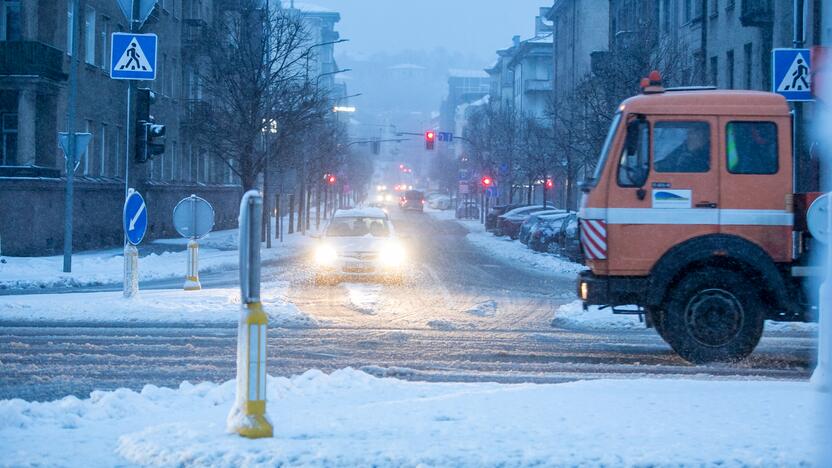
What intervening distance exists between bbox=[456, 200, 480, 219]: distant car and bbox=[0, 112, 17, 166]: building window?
204 ft

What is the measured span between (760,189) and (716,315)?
138cm

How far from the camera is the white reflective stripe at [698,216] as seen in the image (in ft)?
37.3

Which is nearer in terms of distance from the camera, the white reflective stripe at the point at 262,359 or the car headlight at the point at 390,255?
the white reflective stripe at the point at 262,359

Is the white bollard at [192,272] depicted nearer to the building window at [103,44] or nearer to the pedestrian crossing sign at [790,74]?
the pedestrian crossing sign at [790,74]

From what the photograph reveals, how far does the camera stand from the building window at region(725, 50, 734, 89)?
3741cm

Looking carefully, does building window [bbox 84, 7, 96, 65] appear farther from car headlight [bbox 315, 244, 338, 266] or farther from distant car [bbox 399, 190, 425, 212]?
distant car [bbox 399, 190, 425, 212]

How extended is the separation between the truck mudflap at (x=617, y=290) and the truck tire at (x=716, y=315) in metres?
0.33

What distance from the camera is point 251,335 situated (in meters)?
6.61

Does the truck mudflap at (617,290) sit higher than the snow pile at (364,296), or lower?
higher

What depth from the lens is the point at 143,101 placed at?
18875 millimetres

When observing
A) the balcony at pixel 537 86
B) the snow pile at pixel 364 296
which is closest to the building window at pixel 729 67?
the snow pile at pixel 364 296

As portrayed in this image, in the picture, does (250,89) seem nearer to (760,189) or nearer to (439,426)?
(760,189)

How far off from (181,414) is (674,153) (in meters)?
6.02

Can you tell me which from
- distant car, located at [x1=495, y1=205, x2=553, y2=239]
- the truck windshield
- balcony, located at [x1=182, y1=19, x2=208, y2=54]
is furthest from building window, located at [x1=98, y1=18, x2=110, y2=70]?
the truck windshield
